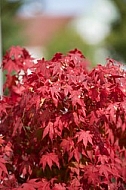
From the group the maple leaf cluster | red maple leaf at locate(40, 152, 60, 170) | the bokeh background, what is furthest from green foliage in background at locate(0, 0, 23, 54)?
red maple leaf at locate(40, 152, 60, 170)

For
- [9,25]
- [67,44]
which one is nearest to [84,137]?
[9,25]

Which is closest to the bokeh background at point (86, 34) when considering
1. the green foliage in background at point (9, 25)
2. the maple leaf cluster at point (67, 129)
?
the green foliage in background at point (9, 25)

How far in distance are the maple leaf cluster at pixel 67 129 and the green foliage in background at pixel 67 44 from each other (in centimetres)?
1412

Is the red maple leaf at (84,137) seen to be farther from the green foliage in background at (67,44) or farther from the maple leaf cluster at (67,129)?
the green foliage in background at (67,44)

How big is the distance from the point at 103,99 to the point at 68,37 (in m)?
15.6

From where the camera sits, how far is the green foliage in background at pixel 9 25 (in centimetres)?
1571

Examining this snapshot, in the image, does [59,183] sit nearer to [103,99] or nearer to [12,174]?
[12,174]

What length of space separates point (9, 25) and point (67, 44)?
81.1 inches

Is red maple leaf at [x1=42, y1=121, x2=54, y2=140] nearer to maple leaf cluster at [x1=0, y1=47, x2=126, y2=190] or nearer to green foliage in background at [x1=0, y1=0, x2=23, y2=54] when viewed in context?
maple leaf cluster at [x1=0, y1=47, x2=126, y2=190]

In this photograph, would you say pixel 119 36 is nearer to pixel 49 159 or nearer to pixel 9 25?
pixel 9 25

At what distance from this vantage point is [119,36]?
16828 mm

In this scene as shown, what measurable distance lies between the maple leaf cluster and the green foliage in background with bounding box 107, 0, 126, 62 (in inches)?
572

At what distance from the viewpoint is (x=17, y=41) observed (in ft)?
51.9

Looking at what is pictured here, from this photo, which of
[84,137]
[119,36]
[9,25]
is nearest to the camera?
[84,137]
